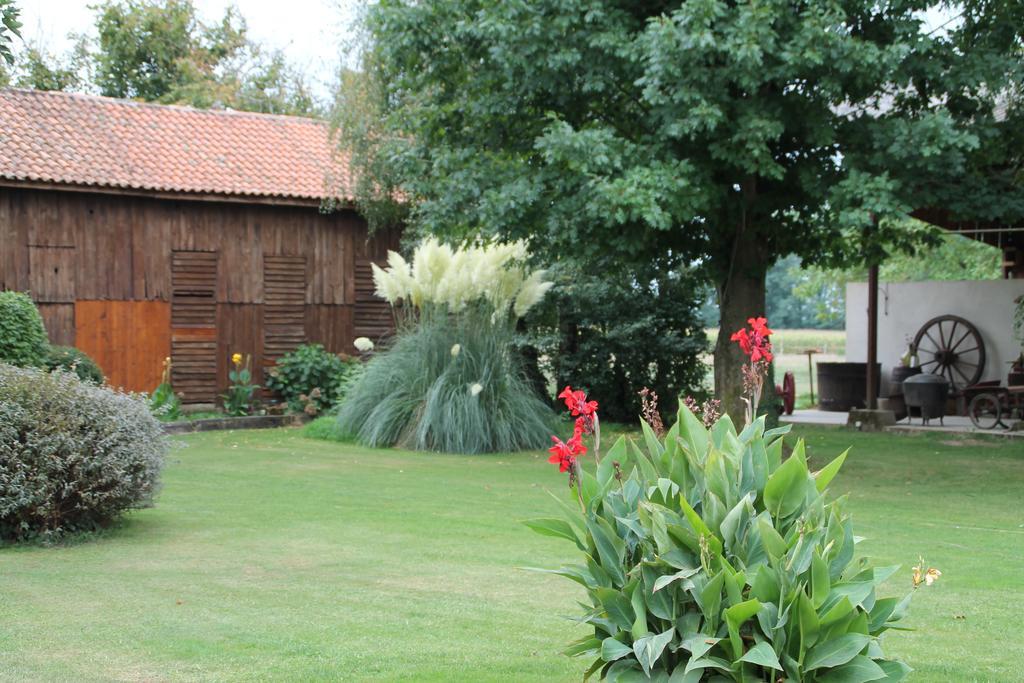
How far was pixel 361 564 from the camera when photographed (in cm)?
757

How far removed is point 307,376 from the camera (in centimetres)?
1992

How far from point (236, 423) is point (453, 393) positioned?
5.01 meters

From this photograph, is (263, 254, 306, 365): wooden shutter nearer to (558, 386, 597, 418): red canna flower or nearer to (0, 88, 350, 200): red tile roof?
(0, 88, 350, 200): red tile roof

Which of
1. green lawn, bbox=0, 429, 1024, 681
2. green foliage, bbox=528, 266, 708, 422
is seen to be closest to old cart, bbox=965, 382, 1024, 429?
green foliage, bbox=528, 266, 708, 422

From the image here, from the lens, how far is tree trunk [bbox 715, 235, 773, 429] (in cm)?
1361

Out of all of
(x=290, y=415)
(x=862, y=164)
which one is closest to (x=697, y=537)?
(x=862, y=164)

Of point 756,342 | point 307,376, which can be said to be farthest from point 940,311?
point 756,342

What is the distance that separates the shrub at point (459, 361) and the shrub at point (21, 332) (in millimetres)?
4694

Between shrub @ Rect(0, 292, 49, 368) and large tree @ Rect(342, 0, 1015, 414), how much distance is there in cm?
585

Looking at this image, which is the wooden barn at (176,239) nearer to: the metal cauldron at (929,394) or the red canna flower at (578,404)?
the metal cauldron at (929,394)

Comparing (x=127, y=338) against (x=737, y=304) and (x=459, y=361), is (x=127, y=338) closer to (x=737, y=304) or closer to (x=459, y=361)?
(x=459, y=361)

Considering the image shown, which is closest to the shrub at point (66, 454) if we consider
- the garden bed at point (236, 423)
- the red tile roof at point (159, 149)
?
the garden bed at point (236, 423)

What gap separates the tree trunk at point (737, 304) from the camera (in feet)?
44.7

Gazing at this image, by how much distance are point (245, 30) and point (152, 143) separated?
14.8 meters
